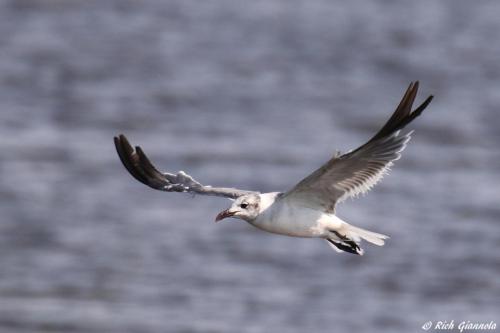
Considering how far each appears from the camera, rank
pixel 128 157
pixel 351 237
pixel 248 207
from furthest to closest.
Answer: pixel 128 157 < pixel 351 237 < pixel 248 207

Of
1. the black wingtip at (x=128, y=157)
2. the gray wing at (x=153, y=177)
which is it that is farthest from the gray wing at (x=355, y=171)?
the black wingtip at (x=128, y=157)

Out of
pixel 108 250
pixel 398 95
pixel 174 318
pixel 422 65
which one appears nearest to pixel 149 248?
pixel 108 250

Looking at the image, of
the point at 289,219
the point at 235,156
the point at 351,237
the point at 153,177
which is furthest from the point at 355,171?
the point at 235,156

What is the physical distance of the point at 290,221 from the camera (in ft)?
28.6

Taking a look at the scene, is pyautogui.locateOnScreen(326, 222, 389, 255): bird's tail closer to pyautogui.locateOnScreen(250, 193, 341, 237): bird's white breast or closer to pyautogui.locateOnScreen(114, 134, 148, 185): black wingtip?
pyautogui.locateOnScreen(250, 193, 341, 237): bird's white breast

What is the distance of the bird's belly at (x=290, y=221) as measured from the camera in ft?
28.5

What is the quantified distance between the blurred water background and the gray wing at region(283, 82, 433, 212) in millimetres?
6129

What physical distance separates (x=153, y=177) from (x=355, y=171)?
172cm

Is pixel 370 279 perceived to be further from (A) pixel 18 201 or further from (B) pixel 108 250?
(A) pixel 18 201

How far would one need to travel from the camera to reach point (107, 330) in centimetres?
1474

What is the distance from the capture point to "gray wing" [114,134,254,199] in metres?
9.37

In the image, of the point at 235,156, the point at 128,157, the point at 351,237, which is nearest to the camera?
the point at 351,237

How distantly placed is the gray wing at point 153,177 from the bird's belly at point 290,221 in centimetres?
63

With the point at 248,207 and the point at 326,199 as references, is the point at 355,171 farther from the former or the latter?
the point at 248,207
